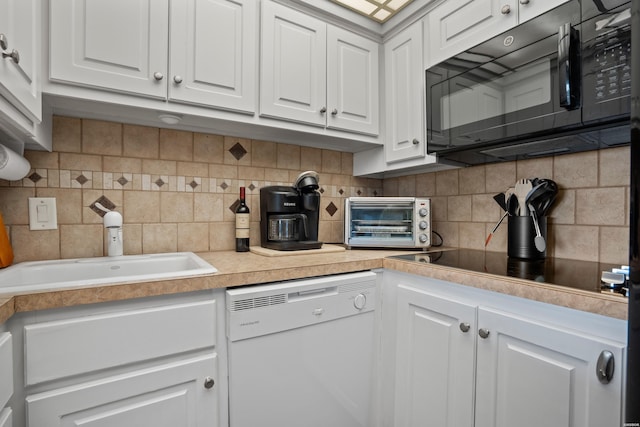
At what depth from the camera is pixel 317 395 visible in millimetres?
1111

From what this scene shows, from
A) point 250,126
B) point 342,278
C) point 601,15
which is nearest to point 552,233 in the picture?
point 601,15

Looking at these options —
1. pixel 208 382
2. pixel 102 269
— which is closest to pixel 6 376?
pixel 208 382

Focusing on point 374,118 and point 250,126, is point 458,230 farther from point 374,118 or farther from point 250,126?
point 250,126

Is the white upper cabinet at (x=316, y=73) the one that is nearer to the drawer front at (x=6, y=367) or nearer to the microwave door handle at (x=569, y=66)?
the microwave door handle at (x=569, y=66)

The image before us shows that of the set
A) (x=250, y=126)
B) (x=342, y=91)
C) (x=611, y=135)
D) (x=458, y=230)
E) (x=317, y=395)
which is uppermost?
(x=342, y=91)

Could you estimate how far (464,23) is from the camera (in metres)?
1.29

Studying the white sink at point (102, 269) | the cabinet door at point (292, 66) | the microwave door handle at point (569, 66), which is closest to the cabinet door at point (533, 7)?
the microwave door handle at point (569, 66)

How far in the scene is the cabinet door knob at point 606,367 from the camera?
2.28 feet

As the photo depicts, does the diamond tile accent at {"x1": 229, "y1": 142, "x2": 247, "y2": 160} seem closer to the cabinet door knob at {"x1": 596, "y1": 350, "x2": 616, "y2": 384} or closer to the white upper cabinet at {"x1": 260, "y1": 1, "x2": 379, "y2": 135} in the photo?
Answer: the white upper cabinet at {"x1": 260, "y1": 1, "x2": 379, "y2": 135}

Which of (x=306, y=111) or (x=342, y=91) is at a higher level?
(x=342, y=91)

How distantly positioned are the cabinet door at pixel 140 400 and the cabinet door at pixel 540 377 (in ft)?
2.77

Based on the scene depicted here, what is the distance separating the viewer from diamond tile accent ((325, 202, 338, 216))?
190cm

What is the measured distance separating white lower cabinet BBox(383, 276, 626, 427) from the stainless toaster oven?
0.37m

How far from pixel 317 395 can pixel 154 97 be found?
1243mm
